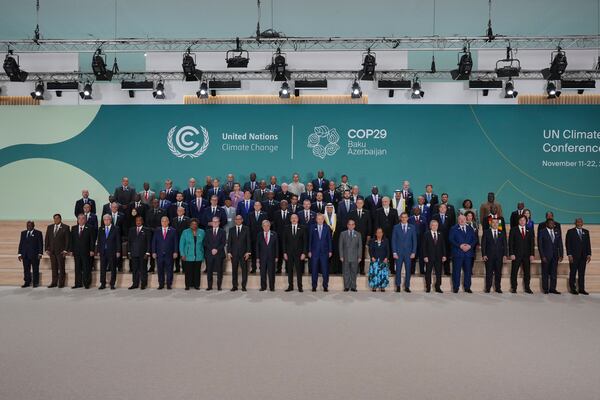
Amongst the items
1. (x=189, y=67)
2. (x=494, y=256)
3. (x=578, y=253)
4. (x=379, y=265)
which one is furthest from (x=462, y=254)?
(x=189, y=67)

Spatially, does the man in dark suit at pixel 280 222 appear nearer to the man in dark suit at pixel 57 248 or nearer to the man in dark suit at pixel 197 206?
the man in dark suit at pixel 197 206

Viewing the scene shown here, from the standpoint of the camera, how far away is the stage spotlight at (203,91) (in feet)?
39.4

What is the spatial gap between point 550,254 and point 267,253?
518 cm

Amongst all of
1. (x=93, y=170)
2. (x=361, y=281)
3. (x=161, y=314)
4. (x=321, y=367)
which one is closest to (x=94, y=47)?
(x=93, y=170)

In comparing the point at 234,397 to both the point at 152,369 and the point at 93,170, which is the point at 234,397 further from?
the point at 93,170

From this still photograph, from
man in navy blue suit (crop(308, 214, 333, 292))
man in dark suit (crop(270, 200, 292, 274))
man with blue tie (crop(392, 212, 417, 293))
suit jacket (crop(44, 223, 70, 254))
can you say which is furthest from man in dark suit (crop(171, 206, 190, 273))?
man with blue tie (crop(392, 212, 417, 293))

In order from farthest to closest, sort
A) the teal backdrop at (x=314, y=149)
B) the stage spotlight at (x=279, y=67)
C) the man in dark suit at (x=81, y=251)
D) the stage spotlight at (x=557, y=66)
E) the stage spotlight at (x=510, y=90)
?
the teal backdrop at (x=314, y=149), the stage spotlight at (x=510, y=90), the stage spotlight at (x=279, y=67), the stage spotlight at (x=557, y=66), the man in dark suit at (x=81, y=251)

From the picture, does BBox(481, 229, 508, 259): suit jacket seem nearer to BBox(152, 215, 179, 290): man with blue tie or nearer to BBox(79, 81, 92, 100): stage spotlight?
BBox(152, 215, 179, 290): man with blue tie

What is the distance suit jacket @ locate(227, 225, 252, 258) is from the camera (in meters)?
8.72

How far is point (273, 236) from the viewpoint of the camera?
856 centimetres

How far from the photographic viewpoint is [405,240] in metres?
8.66

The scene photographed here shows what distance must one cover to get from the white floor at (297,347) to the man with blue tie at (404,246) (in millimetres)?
576

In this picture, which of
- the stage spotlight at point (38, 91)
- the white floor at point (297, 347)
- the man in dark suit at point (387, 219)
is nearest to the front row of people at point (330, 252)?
the man in dark suit at point (387, 219)

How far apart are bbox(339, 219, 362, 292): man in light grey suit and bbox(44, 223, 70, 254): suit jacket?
5.24m
